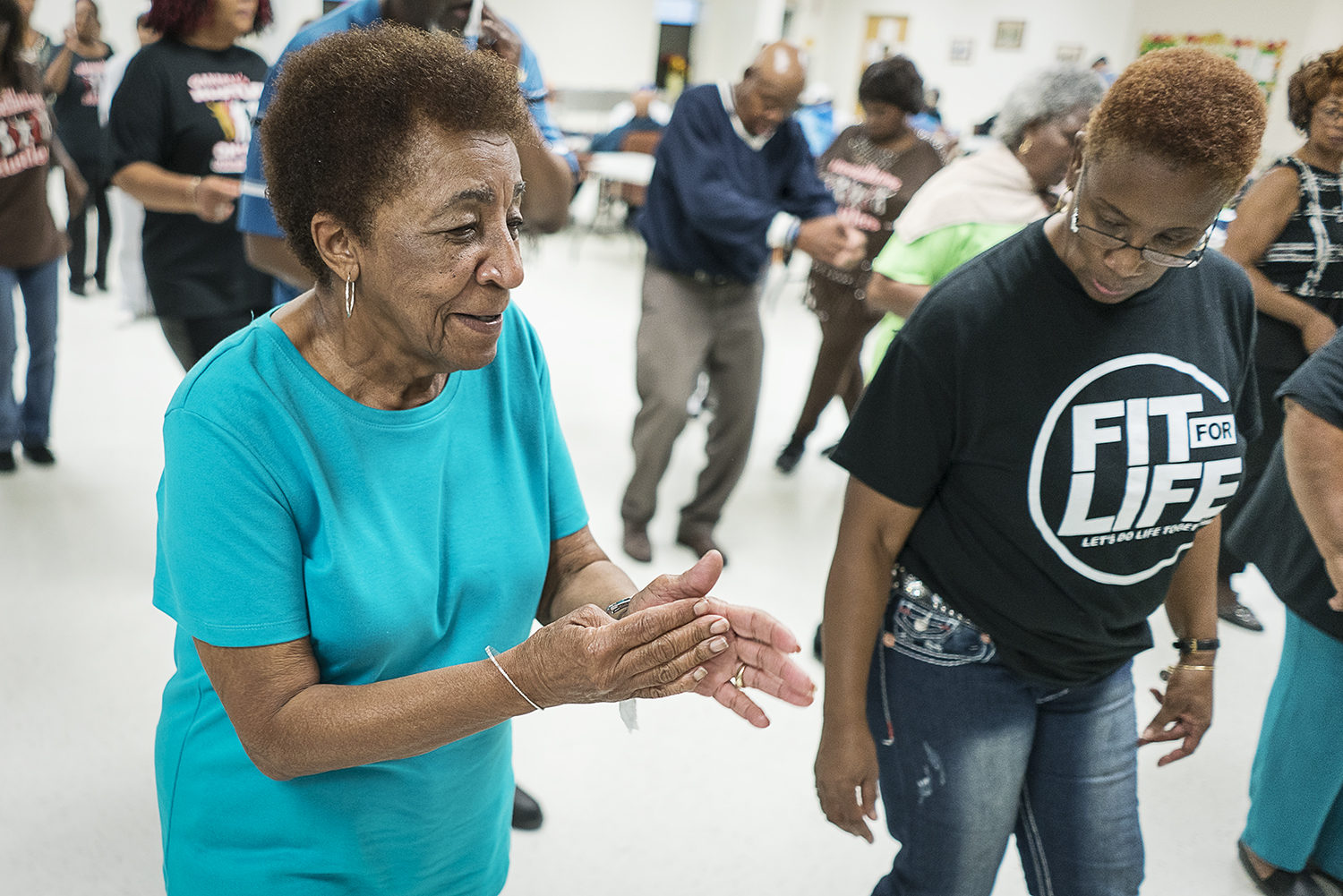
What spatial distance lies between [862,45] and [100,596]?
13286mm

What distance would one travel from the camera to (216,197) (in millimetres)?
2623

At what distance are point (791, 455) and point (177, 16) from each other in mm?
2958

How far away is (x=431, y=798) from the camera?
1228mm

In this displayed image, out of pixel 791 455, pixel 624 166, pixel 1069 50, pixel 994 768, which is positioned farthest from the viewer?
pixel 1069 50

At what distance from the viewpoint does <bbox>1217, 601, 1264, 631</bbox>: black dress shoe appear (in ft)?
11.7

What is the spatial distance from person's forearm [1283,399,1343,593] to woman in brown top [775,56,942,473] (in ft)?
8.33

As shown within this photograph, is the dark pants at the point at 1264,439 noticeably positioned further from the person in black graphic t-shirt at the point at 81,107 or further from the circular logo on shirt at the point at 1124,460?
the person in black graphic t-shirt at the point at 81,107

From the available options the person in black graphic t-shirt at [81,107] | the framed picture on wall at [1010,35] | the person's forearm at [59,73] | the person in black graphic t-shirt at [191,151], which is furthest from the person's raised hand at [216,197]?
the framed picture on wall at [1010,35]

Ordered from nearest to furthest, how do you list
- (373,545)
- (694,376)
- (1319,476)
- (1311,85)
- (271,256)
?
(373,545) → (1319,476) → (271,256) → (1311,85) → (694,376)

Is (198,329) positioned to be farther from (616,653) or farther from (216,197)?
(616,653)

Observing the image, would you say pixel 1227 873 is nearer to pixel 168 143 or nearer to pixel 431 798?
pixel 431 798

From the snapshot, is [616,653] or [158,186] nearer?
[616,653]

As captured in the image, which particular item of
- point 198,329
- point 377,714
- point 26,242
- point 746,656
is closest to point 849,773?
point 746,656

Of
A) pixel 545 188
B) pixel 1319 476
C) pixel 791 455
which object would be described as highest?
pixel 545 188
